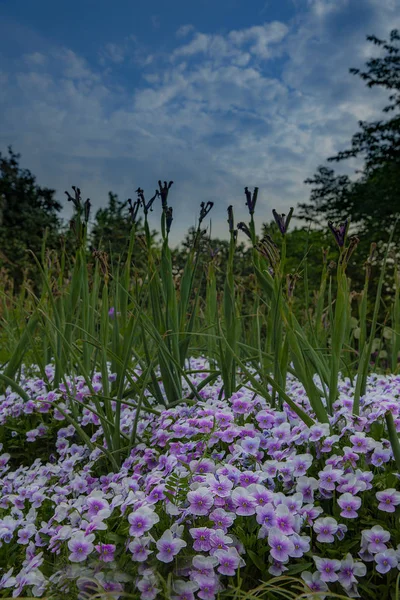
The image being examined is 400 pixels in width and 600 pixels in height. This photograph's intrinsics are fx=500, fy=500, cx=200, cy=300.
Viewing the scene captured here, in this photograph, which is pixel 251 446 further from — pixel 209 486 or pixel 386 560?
pixel 386 560

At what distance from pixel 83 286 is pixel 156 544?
174 centimetres

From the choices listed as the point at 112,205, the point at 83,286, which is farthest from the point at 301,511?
the point at 112,205

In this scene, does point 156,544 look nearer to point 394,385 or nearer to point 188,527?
point 188,527

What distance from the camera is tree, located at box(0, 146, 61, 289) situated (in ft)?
56.5

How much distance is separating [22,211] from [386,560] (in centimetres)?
1999

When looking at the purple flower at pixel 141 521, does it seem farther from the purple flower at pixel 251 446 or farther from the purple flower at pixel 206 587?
the purple flower at pixel 251 446

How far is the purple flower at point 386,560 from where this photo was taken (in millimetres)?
1363

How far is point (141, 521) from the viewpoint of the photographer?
4.48ft

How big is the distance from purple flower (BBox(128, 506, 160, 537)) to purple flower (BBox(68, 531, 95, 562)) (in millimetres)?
110

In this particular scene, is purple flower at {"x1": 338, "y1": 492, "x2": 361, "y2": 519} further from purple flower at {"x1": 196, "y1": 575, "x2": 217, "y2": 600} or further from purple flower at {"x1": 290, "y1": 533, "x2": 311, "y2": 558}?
purple flower at {"x1": 196, "y1": 575, "x2": 217, "y2": 600}

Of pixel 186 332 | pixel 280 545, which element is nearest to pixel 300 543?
pixel 280 545

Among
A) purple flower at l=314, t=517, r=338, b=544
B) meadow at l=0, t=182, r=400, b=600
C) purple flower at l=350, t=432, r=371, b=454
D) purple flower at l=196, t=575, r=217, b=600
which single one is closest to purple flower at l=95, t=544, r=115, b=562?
meadow at l=0, t=182, r=400, b=600

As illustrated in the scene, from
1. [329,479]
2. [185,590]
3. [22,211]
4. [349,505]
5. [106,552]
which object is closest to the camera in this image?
[185,590]

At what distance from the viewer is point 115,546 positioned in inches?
54.4
